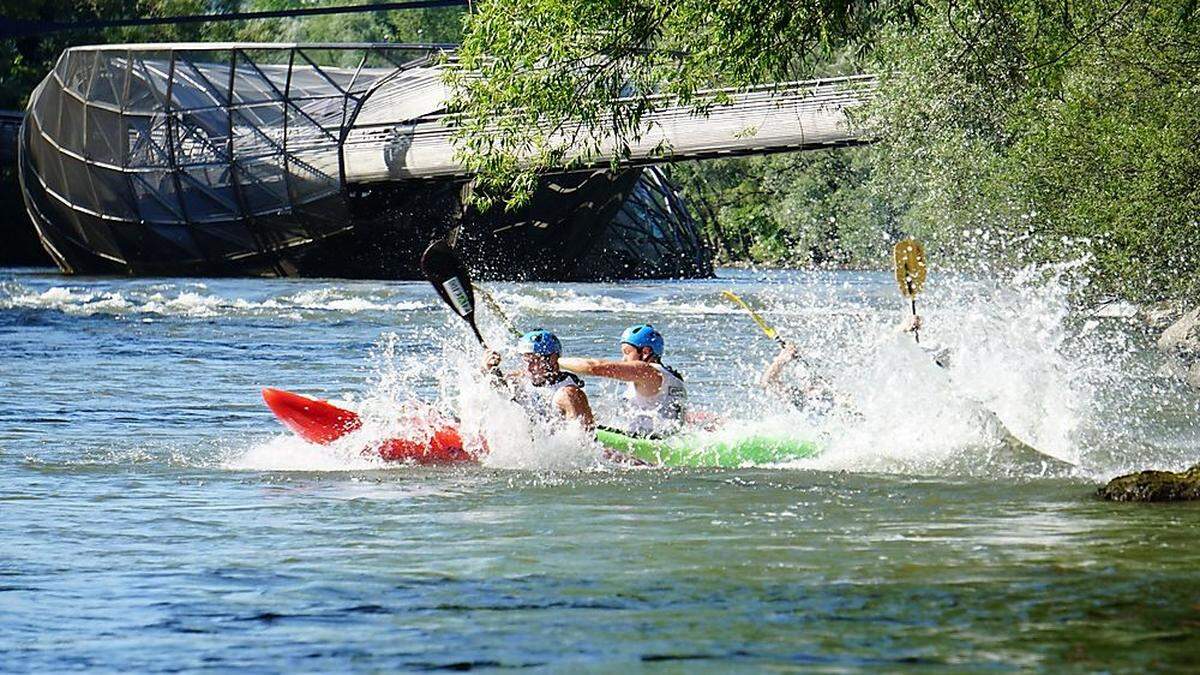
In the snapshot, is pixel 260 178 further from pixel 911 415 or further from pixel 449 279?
pixel 911 415

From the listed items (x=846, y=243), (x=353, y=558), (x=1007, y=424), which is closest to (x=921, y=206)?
(x=1007, y=424)

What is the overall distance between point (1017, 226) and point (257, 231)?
22.2m

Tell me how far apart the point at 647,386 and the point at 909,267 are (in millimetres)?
2878

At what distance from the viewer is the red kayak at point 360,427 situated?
1152 cm

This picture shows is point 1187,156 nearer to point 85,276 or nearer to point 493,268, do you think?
point 493,268

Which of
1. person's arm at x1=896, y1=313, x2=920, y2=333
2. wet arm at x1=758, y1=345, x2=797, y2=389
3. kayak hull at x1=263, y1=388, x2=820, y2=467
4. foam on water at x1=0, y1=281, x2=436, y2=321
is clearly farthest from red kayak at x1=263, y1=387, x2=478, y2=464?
foam on water at x1=0, y1=281, x2=436, y2=321

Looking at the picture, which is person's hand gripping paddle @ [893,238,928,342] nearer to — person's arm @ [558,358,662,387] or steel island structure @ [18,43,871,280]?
person's arm @ [558,358,662,387]

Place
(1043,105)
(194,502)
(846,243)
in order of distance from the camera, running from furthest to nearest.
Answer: (846,243) < (1043,105) < (194,502)

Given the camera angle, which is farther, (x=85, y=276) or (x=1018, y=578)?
(x=85, y=276)

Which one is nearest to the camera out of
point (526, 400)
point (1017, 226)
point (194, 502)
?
point (194, 502)

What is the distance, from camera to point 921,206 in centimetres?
2703

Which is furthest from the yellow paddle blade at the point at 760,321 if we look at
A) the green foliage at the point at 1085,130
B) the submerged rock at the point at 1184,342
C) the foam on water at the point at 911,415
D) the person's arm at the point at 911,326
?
the submerged rock at the point at 1184,342

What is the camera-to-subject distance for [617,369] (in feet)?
37.7

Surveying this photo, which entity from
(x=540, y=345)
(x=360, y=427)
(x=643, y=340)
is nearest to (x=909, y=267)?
(x=643, y=340)
